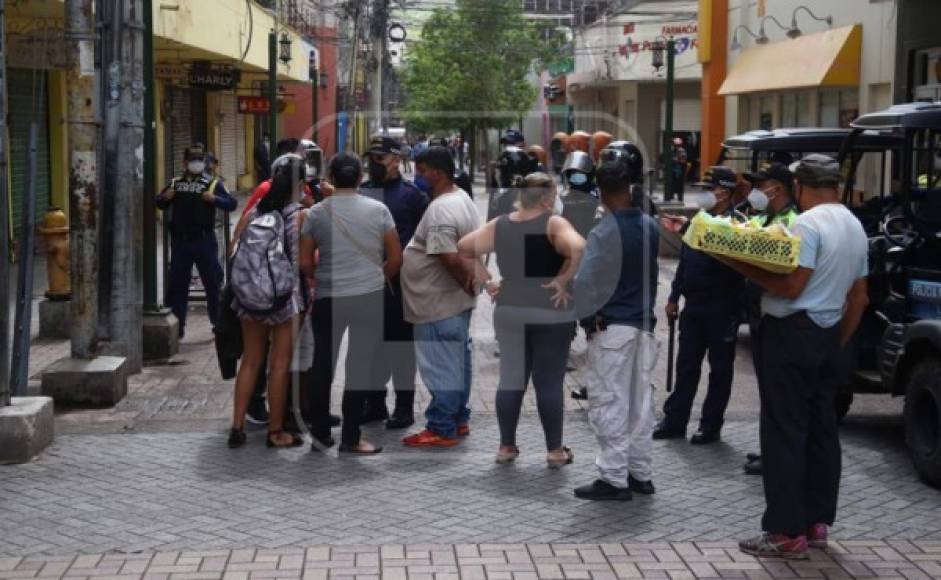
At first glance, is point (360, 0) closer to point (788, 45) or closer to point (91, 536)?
point (788, 45)

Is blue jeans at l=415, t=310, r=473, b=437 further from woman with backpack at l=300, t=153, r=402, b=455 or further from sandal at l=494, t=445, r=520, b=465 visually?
sandal at l=494, t=445, r=520, b=465

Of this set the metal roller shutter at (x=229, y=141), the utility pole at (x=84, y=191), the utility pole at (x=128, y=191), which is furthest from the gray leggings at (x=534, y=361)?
the metal roller shutter at (x=229, y=141)

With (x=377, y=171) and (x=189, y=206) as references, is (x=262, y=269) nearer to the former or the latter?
(x=377, y=171)

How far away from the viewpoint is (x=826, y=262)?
570 cm

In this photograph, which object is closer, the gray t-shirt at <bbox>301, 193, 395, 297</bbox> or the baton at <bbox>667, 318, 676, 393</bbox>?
the gray t-shirt at <bbox>301, 193, 395, 297</bbox>

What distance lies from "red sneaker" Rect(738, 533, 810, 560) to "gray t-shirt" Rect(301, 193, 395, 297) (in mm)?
2902

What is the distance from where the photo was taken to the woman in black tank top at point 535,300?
23.1 ft

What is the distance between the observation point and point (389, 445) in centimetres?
798

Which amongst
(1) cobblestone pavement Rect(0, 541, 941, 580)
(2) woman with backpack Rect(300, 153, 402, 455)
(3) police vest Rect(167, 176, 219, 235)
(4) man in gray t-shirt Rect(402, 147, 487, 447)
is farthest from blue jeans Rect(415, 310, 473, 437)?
(3) police vest Rect(167, 176, 219, 235)

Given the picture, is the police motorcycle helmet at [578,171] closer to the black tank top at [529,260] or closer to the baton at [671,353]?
the baton at [671,353]

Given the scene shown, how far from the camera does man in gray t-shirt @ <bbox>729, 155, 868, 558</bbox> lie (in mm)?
5711

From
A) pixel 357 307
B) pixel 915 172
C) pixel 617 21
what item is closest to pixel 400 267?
pixel 357 307

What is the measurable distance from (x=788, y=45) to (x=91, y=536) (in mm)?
20862

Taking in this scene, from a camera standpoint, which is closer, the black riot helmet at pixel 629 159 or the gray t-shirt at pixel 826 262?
the gray t-shirt at pixel 826 262
